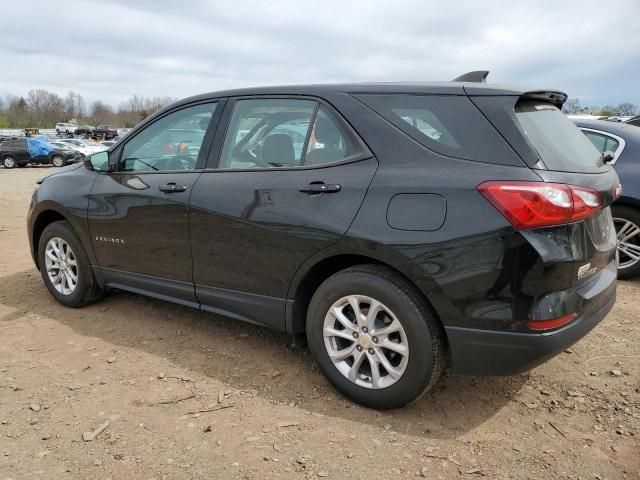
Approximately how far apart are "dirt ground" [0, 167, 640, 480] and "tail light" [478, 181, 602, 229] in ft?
3.64

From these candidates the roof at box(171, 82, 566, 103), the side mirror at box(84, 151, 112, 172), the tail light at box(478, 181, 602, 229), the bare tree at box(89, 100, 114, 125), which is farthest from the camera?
the bare tree at box(89, 100, 114, 125)

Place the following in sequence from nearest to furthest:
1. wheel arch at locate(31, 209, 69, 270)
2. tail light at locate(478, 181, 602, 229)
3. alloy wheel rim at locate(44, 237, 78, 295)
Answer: tail light at locate(478, 181, 602, 229) → alloy wheel rim at locate(44, 237, 78, 295) → wheel arch at locate(31, 209, 69, 270)

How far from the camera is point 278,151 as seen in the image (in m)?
3.18

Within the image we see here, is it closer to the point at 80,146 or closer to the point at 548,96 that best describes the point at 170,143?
the point at 548,96

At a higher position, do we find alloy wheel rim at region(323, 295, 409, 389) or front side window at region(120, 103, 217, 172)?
front side window at region(120, 103, 217, 172)

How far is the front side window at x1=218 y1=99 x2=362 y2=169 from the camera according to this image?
297 centimetres

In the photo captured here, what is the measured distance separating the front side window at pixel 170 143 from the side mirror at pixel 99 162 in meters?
0.16

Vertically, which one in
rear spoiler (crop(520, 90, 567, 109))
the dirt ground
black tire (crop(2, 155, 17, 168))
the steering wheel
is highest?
rear spoiler (crop(520, 90, 567, 109))

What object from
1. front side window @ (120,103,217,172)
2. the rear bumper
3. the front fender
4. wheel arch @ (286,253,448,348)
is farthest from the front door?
the rear bumper

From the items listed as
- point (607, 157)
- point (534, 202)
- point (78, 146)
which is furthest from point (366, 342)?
point (78, 146)

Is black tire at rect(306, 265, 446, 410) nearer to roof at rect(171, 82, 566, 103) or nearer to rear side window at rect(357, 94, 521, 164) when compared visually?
rear side window at rect(357, 94, 521, 164)

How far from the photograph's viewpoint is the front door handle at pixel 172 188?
3486mm

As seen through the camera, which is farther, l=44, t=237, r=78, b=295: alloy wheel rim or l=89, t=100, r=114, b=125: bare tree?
l=89, t=100, r=114, b=125: bare tree

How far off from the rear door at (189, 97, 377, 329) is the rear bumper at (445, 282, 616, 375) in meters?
0.82
